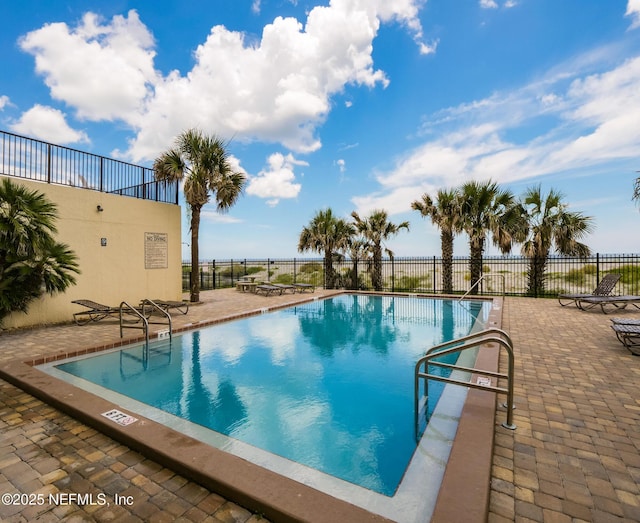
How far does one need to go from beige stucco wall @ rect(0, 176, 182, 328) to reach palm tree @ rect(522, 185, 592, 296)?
1408cm

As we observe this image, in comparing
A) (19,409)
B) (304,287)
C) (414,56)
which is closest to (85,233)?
(19,409)

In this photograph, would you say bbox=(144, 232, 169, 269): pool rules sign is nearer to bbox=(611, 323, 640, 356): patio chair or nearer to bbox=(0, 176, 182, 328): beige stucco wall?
bbox=(0, 176, 182, 328): beige stucco wall

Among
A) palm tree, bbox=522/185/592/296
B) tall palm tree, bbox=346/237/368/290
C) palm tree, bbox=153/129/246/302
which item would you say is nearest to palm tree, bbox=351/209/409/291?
tall palm tree, bbox=346/237/368/290

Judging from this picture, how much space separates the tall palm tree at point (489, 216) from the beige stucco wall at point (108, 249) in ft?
39.1

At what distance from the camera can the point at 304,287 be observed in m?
15.8

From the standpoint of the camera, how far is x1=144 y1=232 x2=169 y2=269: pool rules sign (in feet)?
35.3

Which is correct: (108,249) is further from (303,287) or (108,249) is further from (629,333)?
(629,333)

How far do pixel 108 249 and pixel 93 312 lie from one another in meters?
2.39

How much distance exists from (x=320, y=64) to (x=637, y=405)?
39.1 ft

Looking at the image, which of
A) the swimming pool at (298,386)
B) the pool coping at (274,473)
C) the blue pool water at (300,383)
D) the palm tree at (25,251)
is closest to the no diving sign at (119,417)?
the pool coping at (274,473)

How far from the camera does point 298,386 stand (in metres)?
4.80

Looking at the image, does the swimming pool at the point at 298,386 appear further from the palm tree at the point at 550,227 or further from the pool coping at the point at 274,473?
the palm tree at the point at 550,227

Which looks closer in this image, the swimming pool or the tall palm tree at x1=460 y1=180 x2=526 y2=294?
the swimming pool

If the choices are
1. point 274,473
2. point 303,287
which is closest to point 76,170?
point 303,287
